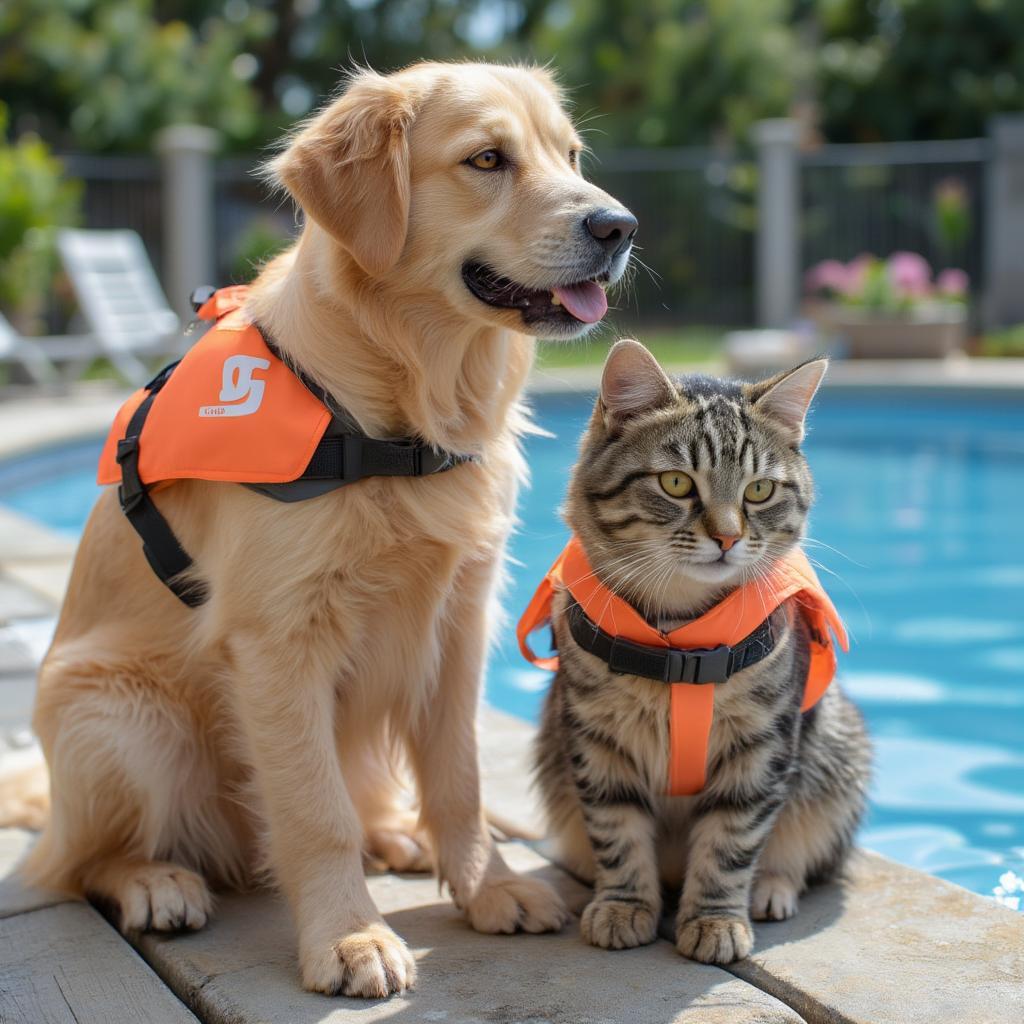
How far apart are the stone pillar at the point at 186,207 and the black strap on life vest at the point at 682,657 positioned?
14.4m

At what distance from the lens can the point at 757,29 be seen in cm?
2177

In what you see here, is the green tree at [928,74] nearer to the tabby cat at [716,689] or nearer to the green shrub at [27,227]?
the green shrub at [27,227]

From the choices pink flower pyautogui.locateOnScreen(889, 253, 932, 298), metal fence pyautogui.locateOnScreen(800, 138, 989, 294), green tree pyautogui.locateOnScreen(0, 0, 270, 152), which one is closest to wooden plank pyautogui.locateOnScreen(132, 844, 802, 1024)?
pink flower pyautogui.locateOnScreen(889, 253, 932, 298)

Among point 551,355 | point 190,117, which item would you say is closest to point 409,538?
point 551,355

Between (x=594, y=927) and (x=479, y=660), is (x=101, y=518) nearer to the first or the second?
(x=479, y=660)

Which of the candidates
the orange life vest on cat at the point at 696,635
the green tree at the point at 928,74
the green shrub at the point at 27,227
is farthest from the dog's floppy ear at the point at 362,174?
the green tree at the point at 928,74

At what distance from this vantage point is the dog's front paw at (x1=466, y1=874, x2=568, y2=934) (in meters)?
2.58

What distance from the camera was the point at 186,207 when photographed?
16.2 meters

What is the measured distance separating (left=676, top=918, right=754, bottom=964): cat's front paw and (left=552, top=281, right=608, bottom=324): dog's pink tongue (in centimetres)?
117

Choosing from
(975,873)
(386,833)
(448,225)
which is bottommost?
(975,873)

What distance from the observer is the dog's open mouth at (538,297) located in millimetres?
2545

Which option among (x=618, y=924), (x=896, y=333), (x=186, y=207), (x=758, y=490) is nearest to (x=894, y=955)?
(x=618, y=924)

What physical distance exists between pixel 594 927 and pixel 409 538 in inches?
32.7

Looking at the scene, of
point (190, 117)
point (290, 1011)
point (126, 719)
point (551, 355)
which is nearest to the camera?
point (290, 1011)
